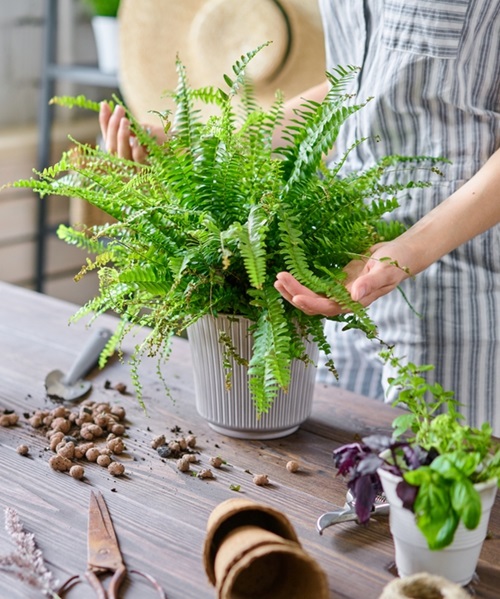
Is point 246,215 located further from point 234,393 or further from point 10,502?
point 10,502

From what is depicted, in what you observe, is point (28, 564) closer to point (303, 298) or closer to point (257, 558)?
point (257, 558)

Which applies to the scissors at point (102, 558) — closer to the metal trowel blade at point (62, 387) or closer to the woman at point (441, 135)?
the metal trowel blade at point (62, 387)

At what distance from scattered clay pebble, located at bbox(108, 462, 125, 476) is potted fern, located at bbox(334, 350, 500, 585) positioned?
0.32m

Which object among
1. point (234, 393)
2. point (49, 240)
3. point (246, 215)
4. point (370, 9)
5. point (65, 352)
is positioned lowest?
point (49, 240)

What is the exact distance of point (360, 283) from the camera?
1032 mm

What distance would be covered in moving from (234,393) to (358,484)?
33 cm

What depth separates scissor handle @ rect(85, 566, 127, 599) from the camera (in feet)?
2.77

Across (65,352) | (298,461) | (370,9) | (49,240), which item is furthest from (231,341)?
(49,240)

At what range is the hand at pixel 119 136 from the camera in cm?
129

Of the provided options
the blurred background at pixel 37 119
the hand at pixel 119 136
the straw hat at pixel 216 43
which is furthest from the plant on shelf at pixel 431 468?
the blurred background at pixel 37 119

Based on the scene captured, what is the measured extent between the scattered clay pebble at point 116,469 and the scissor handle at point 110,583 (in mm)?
219

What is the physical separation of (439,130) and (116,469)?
0.77m

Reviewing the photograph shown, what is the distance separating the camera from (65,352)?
1.53 m

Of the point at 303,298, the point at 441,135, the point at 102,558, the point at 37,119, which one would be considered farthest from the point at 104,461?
the point at 37,119
